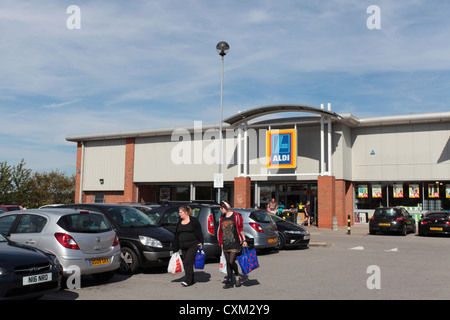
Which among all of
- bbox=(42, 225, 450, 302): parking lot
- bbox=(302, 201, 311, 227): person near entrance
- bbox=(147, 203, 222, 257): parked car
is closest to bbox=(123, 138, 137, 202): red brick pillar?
bbox=(302, 201, 311, 227): person near entrance

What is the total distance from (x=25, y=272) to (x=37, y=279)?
22cm

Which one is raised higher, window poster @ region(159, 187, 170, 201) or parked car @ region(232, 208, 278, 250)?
window poster @ region(159, 187, 170, 201)

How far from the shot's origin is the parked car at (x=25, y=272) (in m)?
5.93

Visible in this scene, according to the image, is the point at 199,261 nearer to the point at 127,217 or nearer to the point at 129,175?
the point at 127,217

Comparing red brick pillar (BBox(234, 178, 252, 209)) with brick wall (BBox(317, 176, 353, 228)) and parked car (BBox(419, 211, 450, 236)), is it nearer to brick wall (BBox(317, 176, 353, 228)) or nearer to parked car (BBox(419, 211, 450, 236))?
brick wall (BBox(317, 176, 353, 228))

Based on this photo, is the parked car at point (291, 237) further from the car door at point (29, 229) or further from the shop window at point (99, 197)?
the shop window at point (99, 197)

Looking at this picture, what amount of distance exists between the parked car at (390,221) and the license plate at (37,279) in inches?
726

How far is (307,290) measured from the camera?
790cm

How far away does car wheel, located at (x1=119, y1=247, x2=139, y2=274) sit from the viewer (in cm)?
942

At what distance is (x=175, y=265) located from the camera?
8125mm

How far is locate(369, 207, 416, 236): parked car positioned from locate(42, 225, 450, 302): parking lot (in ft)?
27.0

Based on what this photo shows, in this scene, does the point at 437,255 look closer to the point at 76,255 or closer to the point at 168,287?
the point at 168,287

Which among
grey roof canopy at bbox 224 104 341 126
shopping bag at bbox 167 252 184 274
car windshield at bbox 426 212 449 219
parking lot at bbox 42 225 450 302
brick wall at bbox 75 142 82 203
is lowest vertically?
parking lot at bbox 42 225 450 302
